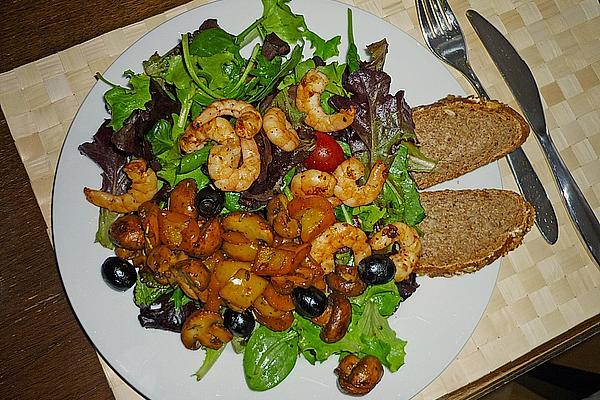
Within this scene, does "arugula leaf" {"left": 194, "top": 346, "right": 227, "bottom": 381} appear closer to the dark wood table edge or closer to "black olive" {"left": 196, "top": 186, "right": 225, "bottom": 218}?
"black olive" {"left": 196, "top": 186, "right": 225, "bottom": 218}

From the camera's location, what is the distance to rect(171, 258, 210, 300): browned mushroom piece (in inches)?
66.9

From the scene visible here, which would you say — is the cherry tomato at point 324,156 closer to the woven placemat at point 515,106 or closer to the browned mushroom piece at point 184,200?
the browned mushroom piece at point 184,200

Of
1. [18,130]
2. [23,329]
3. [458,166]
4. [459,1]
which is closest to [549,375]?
[458,166]

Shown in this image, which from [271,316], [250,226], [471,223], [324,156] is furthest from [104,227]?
[471,223]

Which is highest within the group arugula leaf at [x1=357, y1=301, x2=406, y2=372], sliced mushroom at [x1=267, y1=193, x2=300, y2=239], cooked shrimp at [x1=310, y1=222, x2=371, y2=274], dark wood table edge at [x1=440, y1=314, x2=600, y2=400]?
sliced mushroom at [x1=267, y1=193, x2=300, y2=239]

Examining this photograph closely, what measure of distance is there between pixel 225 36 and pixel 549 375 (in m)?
1.52

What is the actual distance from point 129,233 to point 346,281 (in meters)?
0.61

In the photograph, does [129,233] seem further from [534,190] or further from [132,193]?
[534,190]

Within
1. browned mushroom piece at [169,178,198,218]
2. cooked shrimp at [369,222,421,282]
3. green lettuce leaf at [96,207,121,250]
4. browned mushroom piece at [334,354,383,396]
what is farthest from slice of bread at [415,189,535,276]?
green lettuce leaf at [96,207,121,250]

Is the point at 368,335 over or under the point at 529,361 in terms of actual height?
over

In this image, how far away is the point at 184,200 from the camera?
5.76ft

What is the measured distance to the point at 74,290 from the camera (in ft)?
6.12

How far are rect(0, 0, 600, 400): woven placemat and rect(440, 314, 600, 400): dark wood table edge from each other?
25 mm

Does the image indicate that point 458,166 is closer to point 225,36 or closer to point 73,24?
point 225,36
